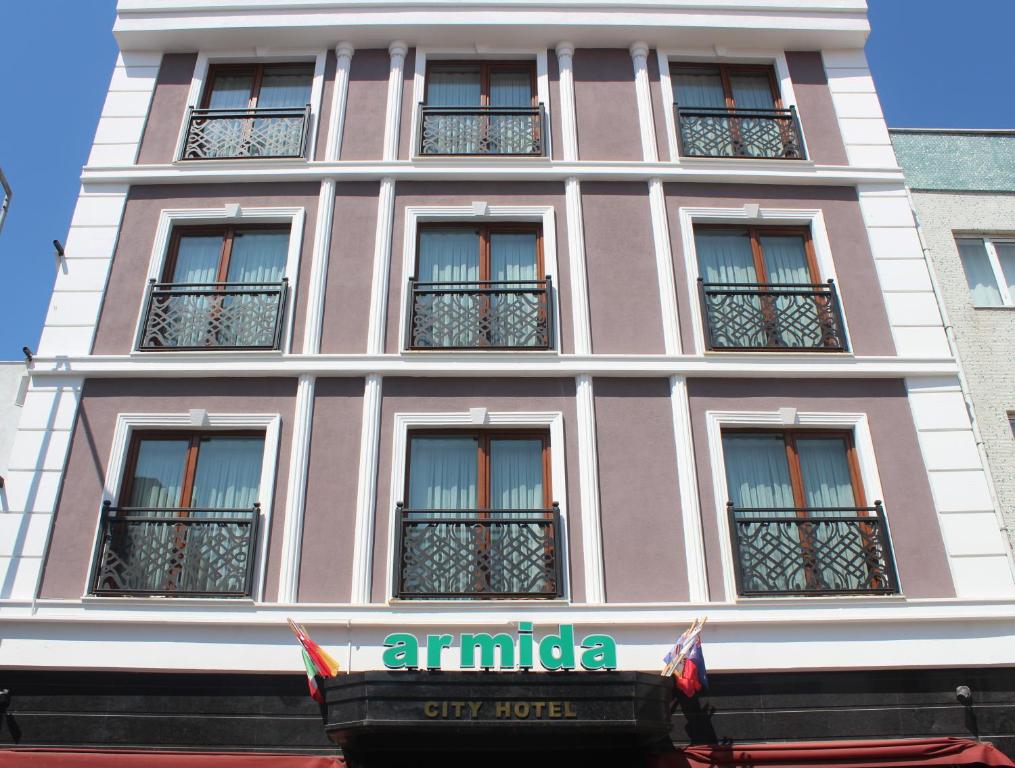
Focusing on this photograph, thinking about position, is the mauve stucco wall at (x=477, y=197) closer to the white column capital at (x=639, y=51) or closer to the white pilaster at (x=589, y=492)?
the white pilaster at (x=589, y=492)

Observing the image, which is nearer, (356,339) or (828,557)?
(828,557)

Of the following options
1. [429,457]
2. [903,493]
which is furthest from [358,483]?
[903,493]

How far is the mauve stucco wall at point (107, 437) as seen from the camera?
1021cm

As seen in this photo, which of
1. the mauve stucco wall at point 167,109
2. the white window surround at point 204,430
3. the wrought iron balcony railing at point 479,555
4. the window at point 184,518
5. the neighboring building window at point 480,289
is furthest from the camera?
the mauve stucco wall at point 167,109

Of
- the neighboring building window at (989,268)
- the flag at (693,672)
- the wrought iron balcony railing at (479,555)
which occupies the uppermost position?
the neighboring building window at (989,268)

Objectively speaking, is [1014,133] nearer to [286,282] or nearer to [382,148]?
[382,148]

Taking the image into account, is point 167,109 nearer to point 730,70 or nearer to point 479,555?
point 479,555

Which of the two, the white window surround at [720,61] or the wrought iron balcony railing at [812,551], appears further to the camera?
the white window surround at [720,61]

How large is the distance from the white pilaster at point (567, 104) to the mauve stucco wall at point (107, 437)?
17.3 ft

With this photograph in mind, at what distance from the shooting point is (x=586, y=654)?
9.34 metres

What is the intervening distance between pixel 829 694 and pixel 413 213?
315 inches

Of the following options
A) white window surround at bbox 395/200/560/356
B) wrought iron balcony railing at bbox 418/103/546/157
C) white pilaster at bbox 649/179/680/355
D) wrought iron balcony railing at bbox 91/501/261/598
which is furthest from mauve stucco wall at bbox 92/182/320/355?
white pilaster at bbox 649/179/680/355

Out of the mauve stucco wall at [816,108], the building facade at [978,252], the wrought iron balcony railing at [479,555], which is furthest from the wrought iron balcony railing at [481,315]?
the building facade at [978,252]

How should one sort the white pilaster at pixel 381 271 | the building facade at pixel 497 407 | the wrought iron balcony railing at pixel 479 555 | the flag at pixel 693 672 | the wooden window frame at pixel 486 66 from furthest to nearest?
the wooden window frame at pixel 486 66 → the white pilaster at pixel 381 271 → the wrought iron balcony railing at pixel 479 555 → the building facade at pixel 497 407 → the flag at pixel 693 672
